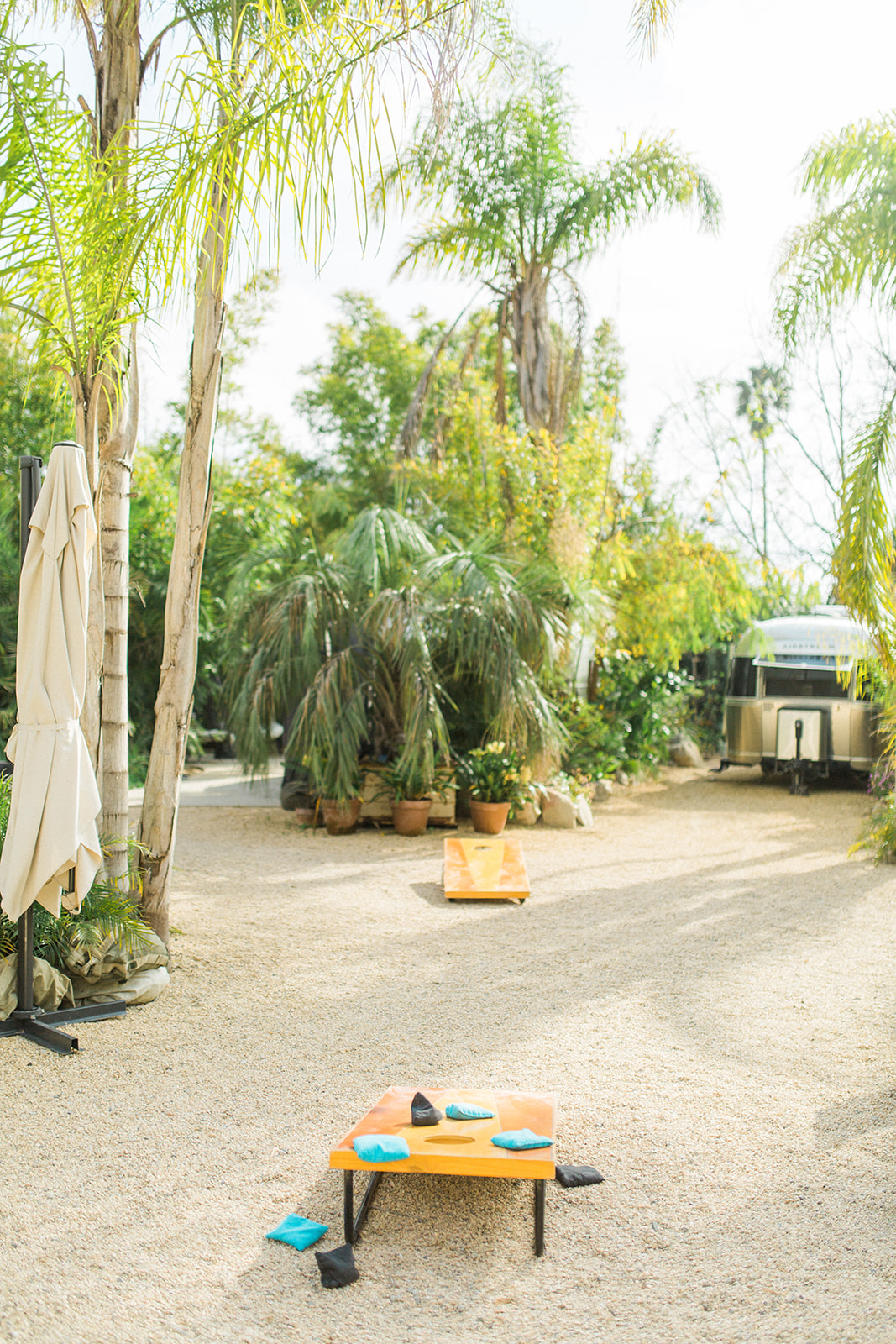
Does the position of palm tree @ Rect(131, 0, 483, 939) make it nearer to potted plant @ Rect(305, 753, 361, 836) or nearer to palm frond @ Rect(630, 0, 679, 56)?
palm frond @ Rect(630, 0, 679, 56)

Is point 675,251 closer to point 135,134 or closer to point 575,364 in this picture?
point 575,364

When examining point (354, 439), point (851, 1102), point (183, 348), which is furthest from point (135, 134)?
point (354, 439)

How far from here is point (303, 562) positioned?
9312 mm

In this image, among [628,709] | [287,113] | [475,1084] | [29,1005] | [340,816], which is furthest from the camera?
[628,709]

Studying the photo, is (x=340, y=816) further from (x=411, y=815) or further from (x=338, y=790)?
(x=411, y=815)

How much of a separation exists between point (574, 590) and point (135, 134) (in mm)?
5609

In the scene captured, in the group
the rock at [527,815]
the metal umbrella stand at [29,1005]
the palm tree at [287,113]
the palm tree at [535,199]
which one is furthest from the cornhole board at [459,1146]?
the palm tree at [535,199]

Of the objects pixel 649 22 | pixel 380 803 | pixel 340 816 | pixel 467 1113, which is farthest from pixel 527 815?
pixel 467 1113

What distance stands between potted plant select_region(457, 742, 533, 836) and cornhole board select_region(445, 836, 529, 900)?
0.93 metres

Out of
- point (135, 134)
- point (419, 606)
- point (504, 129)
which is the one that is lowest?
point (419, 606)

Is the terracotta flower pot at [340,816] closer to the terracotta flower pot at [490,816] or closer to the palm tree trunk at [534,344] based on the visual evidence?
the terracotta flower pot at [490,816]

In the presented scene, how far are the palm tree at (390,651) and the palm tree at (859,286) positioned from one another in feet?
9.83

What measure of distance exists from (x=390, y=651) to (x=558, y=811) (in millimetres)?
2199

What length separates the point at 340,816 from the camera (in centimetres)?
862
